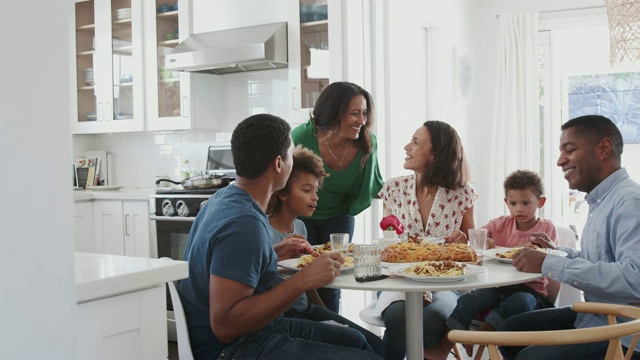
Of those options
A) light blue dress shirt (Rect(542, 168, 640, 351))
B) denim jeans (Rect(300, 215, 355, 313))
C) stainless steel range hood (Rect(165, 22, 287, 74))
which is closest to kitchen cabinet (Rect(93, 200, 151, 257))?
stainless steel range hood (Rect(165, 22, 287, 74))

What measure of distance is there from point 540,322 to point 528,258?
0.42 m

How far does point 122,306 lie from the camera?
1143mm

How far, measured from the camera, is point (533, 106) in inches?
223

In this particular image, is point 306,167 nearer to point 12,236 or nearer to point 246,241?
point 246,241

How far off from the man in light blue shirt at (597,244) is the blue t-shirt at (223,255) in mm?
922

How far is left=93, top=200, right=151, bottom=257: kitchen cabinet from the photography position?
4804mm

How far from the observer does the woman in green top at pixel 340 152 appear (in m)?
3.33

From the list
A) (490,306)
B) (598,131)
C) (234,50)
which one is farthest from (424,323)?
(234,50)

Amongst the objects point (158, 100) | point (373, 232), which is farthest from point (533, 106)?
point (158, 100)

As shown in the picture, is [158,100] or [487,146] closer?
[158,100]

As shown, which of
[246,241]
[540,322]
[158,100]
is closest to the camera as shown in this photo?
[246,241]

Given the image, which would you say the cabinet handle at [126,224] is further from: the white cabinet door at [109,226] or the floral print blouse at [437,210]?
the floral print blouse at [437,210]

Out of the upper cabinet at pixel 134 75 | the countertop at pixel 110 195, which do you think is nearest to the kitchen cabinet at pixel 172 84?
the upper cabinet at pixel 134 75

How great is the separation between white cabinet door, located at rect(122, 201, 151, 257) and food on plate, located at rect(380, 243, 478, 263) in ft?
8.85
